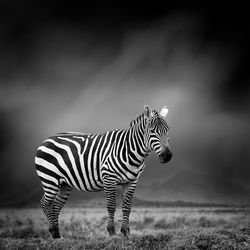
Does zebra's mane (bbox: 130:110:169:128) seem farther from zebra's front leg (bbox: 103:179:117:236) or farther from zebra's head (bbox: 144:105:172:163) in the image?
zebra's front leg (bbox: 103:179:117:236)

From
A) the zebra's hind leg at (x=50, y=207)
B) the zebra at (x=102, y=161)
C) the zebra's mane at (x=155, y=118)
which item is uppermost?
the zebra's mane at (x=155, y=118)

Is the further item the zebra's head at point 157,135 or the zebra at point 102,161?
the zebra at point 102,161

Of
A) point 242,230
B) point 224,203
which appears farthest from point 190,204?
point 242,230

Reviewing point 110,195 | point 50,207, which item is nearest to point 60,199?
point 50,207

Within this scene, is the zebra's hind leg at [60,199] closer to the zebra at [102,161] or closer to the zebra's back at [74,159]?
the zebra at [102,161]

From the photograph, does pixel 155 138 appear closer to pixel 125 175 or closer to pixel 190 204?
pixel 125 175

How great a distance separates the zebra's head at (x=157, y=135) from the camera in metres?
9.68

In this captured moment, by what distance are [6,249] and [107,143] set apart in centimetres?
418

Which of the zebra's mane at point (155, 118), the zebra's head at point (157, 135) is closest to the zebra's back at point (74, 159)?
the zebra's mane at point (155, 118)

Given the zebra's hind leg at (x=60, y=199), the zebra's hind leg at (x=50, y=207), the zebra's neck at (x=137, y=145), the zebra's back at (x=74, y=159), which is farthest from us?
the zebra's hind leg at (x=60, y=199)

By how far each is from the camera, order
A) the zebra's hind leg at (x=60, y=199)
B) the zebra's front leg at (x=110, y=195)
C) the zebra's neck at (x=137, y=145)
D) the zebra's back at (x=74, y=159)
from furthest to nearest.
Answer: the zebra's hind leg at (x=60, y=199), the zebra's back at (x=74, y=159), the zebra's neck at (x=137, y=145), the zebra's front leg at (x=110, y=195)

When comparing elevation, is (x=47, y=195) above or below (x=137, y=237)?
above

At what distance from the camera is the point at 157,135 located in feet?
32.7

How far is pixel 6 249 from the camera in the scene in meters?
9.02
